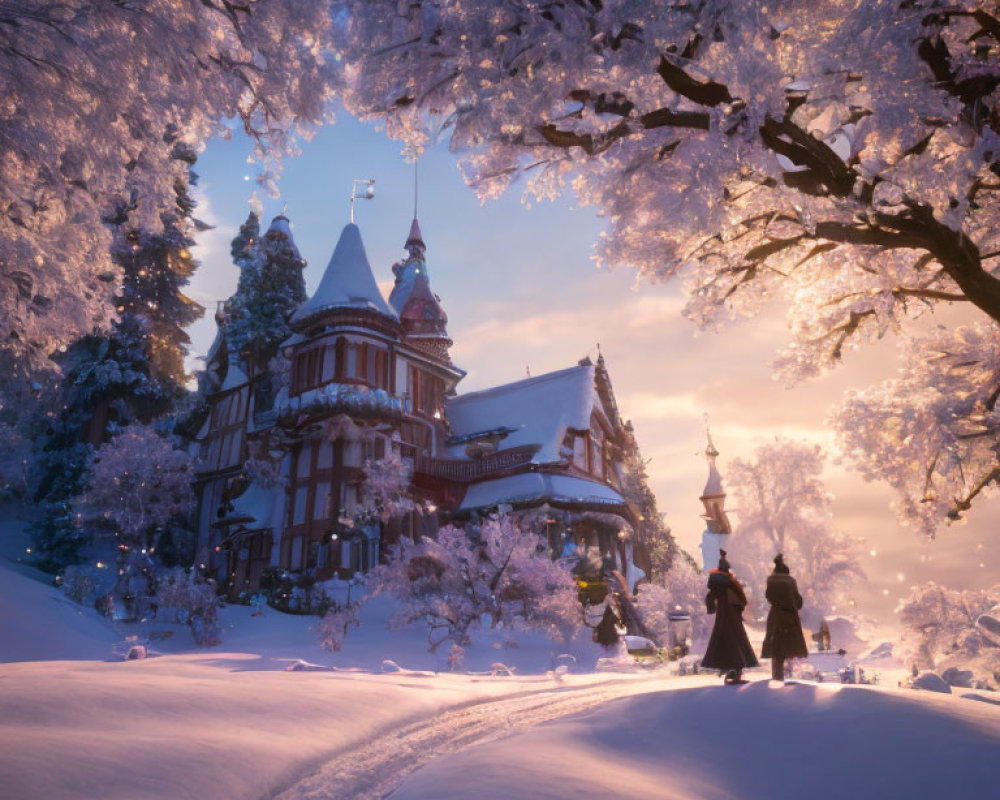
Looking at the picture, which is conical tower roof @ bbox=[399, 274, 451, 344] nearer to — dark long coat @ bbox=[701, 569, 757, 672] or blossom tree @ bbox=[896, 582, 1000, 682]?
blossom tree @ bbox=[896, 582, 1000, 682]

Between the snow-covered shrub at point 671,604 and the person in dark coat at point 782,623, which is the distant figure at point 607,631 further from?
the person in dark coat at point 782,623

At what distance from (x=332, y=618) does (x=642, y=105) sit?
14383mm

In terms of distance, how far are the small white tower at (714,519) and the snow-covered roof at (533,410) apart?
44.9ft

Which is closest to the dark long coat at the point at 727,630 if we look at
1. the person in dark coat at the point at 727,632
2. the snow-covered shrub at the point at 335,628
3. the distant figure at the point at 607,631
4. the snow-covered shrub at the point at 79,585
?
the person in dark coat at the point at 727,632

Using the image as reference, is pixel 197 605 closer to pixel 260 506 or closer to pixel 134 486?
pixel 134 486

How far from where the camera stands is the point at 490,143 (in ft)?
26.2

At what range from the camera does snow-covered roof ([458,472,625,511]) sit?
26281 millimetres

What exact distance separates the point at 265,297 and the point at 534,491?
15.8 m

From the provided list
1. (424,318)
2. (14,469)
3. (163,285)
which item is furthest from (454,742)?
(14,469)

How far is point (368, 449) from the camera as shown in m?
26.2

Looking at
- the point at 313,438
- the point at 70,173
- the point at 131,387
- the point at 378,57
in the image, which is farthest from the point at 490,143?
the point at 131,387

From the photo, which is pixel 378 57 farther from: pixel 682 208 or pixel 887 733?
pixel 887 733

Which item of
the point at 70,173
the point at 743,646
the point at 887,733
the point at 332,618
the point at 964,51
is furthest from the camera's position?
the point at 332,618

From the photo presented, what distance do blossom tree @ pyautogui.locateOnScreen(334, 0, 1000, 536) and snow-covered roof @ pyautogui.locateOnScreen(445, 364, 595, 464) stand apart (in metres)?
20.0
